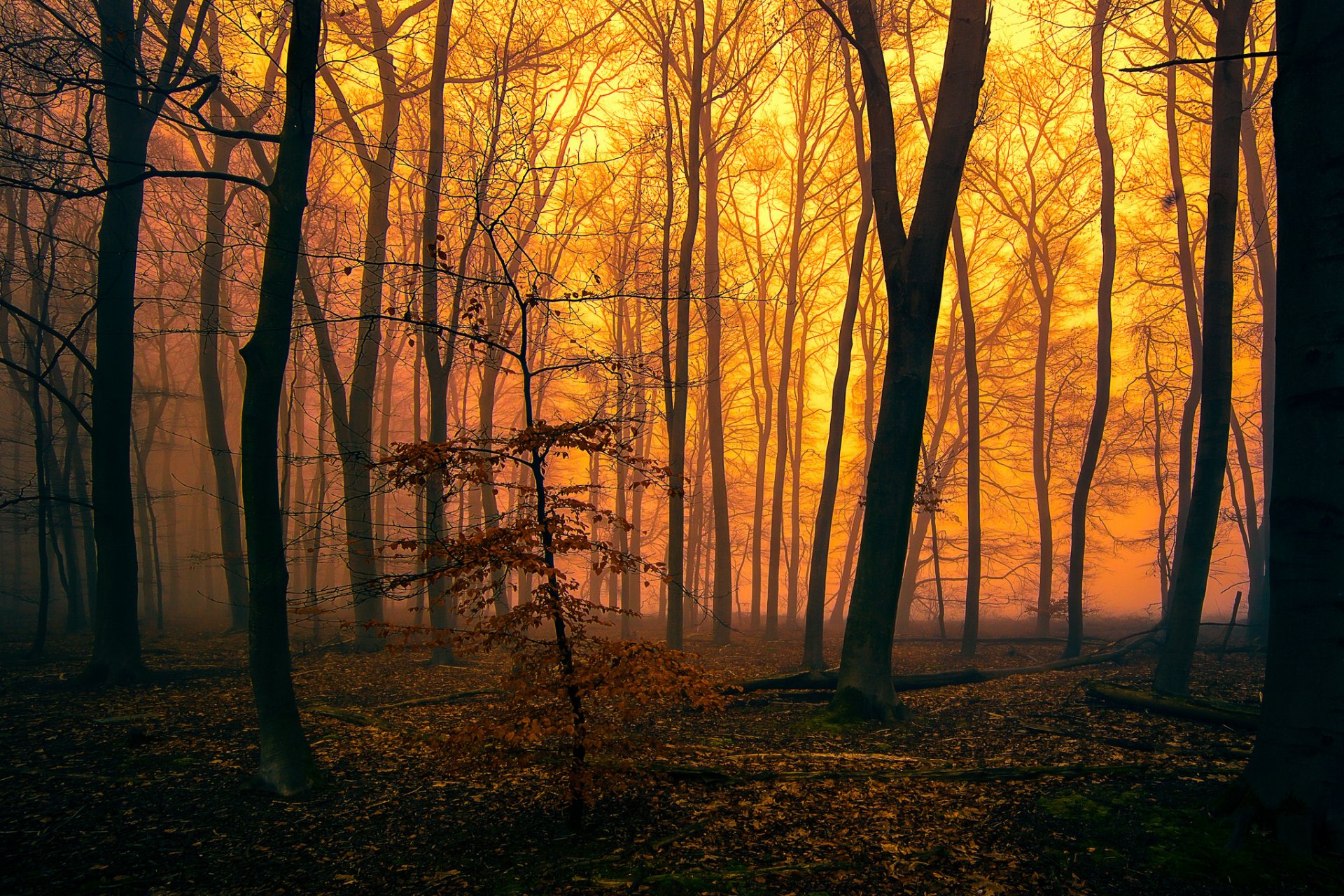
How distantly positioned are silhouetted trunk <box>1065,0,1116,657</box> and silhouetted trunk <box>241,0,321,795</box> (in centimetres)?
1120

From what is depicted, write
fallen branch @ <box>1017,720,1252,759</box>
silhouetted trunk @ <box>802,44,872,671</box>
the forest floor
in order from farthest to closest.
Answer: silhouetted trunk @ <box>802,44,872,671</box> < fallen branch @ <box>1017,720,1252,759</box> < the forest floor

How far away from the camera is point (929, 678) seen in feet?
30.1

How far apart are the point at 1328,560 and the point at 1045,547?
A: 14902mm

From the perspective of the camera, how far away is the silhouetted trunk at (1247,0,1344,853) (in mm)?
3582

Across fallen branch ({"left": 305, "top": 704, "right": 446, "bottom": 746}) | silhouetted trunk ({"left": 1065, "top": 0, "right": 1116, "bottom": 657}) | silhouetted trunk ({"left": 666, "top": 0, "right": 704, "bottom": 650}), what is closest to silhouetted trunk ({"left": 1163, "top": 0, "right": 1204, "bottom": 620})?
silhouetted trunk ({"left": 1065, "top": 0, "right": 1116, "bottom": 657})

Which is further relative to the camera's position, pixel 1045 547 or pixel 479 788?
pixel 1045 547

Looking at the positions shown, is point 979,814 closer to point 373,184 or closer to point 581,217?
point 373,184

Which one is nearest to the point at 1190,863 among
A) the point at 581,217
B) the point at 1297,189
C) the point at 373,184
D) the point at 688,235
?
the point at 1297,189

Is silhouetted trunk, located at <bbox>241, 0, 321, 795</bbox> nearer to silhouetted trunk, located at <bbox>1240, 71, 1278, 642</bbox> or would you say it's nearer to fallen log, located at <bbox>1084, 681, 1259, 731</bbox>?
fallen log, located at <bbox>1084, 681, 1259, 731</bbox>

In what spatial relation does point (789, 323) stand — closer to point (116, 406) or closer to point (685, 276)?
point (685, 276)

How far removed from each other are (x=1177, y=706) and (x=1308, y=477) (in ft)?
13.7

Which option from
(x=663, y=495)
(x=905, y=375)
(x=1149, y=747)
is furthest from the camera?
(x=663, y=495)

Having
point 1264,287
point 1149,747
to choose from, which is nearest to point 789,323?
point 1264,287

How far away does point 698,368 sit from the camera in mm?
18469
